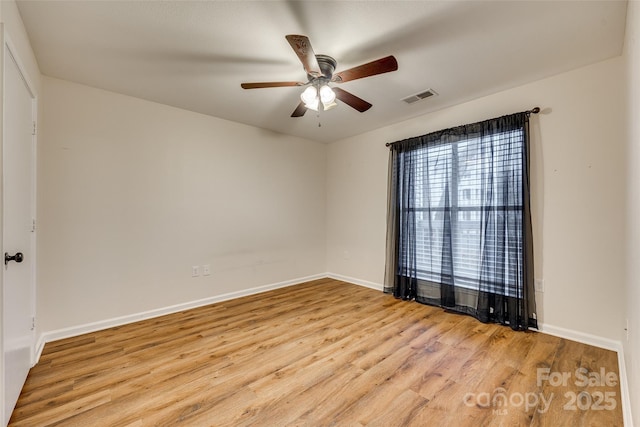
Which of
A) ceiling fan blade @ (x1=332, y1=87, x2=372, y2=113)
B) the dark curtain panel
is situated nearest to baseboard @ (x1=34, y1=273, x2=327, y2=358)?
the dark curtain panel

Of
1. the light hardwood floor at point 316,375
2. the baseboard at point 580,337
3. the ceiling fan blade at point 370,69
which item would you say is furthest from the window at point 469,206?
the ceiling fan blade at point 370,69

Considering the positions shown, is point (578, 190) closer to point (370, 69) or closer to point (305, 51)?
point (370, 69)

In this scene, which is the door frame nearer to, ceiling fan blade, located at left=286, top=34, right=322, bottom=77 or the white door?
the white door

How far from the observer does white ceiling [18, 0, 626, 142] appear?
5.72ft

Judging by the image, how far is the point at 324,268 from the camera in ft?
16.1

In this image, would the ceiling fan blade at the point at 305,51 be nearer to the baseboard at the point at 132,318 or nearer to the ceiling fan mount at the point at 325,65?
the ceiling fan mount at the point at 325,65

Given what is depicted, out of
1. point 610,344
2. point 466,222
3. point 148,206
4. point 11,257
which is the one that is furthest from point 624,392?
point 148,206

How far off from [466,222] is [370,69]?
6.92 feet

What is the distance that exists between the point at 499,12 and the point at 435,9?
44cm

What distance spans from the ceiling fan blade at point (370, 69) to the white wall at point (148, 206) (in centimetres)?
216

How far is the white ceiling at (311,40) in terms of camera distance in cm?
174

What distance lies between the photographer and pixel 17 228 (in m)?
1.75

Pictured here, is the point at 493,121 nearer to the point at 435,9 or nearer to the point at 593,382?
the point at 435,9

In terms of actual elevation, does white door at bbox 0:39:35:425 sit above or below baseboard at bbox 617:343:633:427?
above
